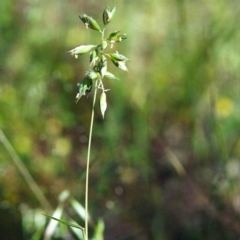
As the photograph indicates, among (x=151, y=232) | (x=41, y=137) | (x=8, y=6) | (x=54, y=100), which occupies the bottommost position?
(x=151, y=232)

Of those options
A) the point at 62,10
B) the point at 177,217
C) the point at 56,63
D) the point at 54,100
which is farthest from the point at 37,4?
the point at 177,217

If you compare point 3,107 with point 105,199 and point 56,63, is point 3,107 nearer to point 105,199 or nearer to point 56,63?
point 56,63

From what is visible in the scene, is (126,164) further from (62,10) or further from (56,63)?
(62,10)

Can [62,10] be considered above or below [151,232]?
above

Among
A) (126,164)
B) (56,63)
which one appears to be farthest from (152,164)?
(56,63)

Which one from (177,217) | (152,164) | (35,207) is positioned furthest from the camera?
(152,164)

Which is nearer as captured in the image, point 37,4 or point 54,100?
point 54,100

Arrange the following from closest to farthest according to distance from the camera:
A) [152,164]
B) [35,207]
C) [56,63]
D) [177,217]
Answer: [35,207] → [177,217] → [152,164] → [56,63]
